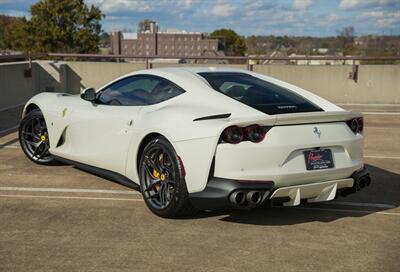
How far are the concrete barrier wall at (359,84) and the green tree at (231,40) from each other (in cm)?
9744

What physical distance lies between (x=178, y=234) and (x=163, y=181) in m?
0.59

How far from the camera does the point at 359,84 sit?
585 inches

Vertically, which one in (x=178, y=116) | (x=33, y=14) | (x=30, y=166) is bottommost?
(x=30, y=166)

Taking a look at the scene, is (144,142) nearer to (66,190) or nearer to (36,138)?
(66,190)

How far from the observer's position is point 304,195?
181 inches

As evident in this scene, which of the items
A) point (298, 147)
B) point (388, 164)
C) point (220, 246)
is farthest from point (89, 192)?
point (388, 164)

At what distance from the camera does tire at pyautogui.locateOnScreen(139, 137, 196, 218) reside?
4637 mm

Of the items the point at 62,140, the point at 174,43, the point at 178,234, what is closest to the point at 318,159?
the point at 178,234

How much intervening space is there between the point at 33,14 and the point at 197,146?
6232 centimetres

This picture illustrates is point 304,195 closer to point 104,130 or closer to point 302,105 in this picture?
point 302,105

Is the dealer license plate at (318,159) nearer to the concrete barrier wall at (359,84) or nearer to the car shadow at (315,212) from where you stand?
the car shadow at (315,212)

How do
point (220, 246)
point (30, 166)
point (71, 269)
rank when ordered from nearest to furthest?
point (71, 269), point (220, 246), point (30, 166)

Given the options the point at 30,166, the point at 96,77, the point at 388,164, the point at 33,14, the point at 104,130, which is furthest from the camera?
the point at 33,14

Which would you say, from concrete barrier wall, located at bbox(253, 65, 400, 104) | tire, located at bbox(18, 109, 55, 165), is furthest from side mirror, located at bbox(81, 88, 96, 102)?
concrete barrier wall, located at bbox(253, 65, 400, 104)
